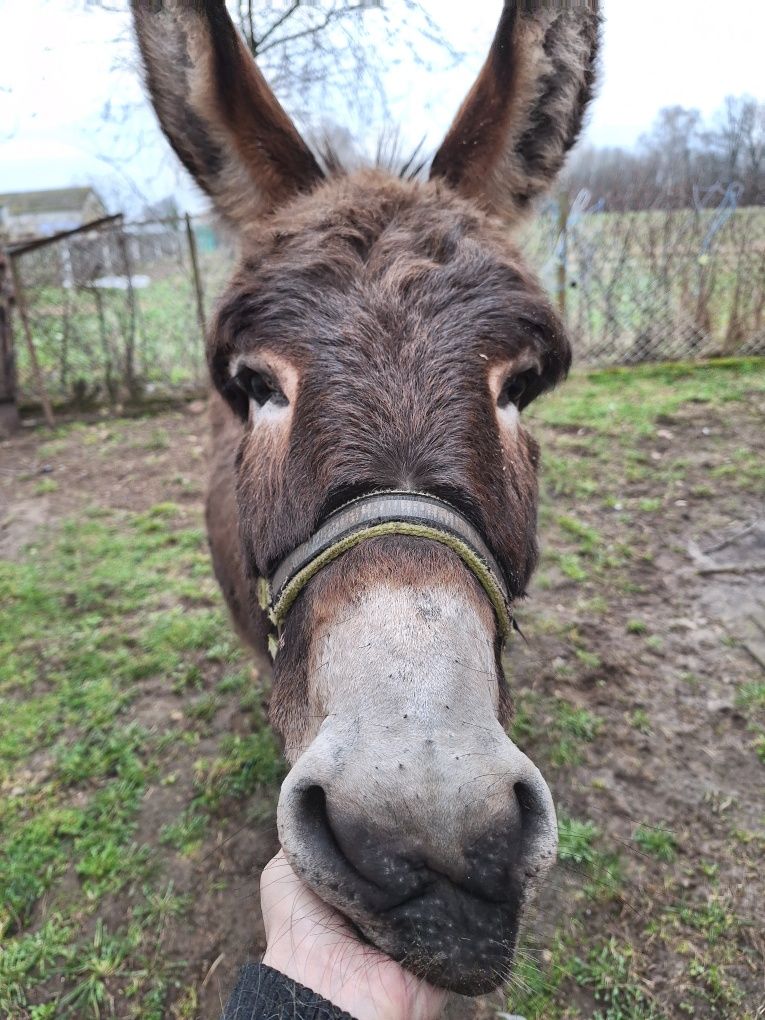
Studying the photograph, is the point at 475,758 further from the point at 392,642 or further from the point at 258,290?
the point at 258,290

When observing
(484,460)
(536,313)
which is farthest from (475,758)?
(536,313)

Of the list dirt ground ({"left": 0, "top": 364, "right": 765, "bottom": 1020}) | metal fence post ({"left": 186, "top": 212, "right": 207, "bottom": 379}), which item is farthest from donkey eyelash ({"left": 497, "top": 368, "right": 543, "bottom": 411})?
metal fence post ({"left": 186, "top": 212, "right": 207, "bottom": 379})

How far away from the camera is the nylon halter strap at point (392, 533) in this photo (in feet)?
5.27

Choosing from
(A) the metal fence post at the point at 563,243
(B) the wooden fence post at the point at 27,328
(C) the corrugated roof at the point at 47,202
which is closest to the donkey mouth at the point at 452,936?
(A) the metal fence post at the point at 563,243

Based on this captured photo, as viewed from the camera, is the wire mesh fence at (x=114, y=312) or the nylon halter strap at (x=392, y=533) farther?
the wire mesh fence at (x=114, y=312)

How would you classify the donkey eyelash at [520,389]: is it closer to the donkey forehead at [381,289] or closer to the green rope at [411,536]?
the donkey forehead at [381,289]

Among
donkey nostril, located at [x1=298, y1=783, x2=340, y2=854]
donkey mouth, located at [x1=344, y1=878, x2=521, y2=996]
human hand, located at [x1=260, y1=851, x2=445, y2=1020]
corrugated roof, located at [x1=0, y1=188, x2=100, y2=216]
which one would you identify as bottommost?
human hand, located at [x1=260, y1=851, x2=445, y2=1020]

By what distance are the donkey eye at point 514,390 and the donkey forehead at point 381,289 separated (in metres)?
0.14

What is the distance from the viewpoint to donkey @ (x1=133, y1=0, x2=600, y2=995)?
1262 mm

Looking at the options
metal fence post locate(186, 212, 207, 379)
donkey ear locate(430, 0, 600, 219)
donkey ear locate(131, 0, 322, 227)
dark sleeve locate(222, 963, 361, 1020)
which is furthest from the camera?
metal fence post locate(186, 212, 207, 379)

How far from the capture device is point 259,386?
2.16 metres

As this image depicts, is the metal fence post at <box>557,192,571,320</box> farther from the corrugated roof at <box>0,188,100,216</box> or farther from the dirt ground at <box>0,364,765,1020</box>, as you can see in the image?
the corrugated roof at <box>0,188,100,216</box>

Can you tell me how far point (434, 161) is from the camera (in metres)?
2.83

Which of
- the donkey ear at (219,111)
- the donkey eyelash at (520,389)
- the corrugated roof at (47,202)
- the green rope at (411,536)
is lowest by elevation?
the green rope at (411,536)
